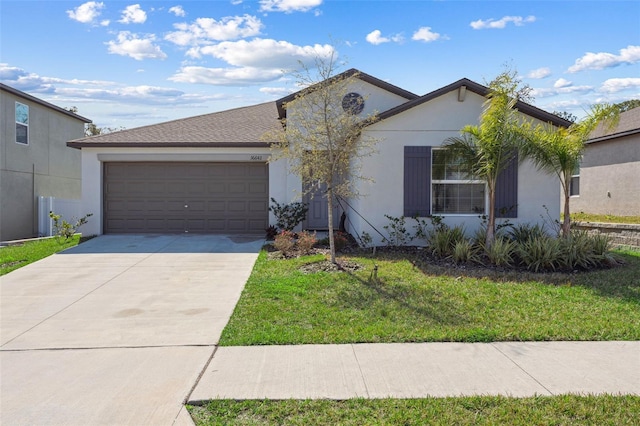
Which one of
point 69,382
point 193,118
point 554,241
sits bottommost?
point 69,382

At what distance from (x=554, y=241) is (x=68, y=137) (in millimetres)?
19660

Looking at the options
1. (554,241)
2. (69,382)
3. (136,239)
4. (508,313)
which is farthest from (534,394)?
(136,239)

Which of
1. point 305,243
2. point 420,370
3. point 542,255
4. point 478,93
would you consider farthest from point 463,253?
point 420,370

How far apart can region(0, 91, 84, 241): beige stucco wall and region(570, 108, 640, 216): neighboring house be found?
20373 millimetres

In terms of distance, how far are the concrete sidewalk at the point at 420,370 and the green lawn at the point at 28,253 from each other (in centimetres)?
760

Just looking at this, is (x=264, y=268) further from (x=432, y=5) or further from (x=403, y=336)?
(x=432, y=5)

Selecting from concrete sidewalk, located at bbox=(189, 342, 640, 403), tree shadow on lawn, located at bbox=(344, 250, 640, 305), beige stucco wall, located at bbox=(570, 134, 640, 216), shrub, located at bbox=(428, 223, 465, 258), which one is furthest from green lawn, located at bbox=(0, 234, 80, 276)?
beige stucco wall, located at bbox=(570, 134, 640, 216)

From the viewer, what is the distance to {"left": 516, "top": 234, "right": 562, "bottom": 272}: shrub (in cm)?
946

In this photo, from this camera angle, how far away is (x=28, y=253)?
39.8ft

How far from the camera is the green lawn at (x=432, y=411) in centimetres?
382

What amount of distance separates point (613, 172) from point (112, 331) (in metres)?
18.2

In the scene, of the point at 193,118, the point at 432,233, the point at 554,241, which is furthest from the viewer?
the point at 193,118

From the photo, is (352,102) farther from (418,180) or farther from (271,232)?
(271,232)

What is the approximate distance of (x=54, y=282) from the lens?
9062 mm
